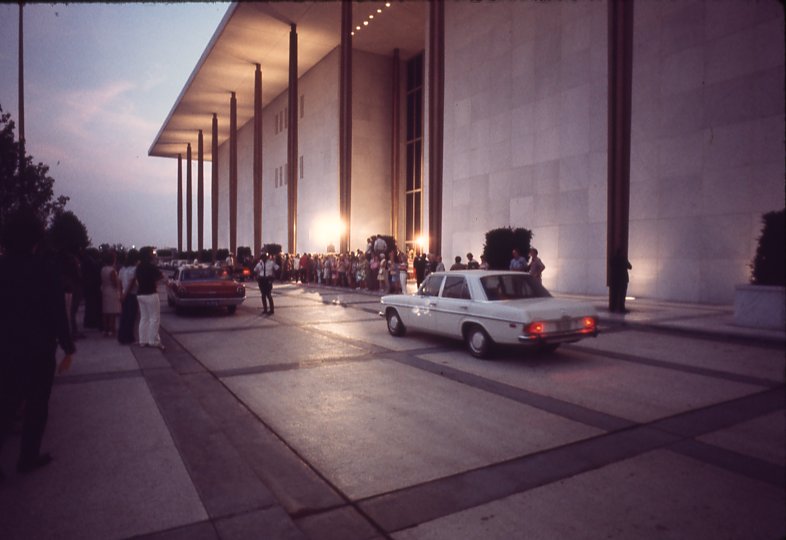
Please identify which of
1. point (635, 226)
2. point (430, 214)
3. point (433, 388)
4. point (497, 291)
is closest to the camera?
point (433, 388)

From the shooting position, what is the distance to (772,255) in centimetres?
1107

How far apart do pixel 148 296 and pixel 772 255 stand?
12.9 metres

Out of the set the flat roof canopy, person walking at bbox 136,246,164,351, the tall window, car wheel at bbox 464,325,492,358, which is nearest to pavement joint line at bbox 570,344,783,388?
car wheel at bbox 464,325,492,358

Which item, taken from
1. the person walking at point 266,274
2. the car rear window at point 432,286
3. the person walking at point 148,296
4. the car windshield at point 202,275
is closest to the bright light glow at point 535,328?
the car rear window at point 432,286

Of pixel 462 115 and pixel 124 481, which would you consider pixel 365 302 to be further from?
pixel 124 481

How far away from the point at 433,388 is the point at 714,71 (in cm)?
1511

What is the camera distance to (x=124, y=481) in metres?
3.80

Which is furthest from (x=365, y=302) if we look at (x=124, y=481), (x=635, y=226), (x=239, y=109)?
(x=239, y=109)

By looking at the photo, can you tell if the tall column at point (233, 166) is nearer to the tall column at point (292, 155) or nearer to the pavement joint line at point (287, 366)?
the tall column at point (292, 155)

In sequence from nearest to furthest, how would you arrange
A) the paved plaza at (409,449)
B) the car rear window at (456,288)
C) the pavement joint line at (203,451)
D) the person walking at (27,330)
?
the paved plaza at (409,449)
the pavement joint line at (203,451)
the person walking at (27,330)
the car rear window at (456,288)

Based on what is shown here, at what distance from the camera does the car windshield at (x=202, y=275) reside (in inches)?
583

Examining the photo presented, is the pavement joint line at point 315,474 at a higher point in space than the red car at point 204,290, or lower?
lower

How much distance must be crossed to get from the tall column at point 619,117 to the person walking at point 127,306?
1195 centimetres

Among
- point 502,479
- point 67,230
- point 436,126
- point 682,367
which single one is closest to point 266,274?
point 682,367
